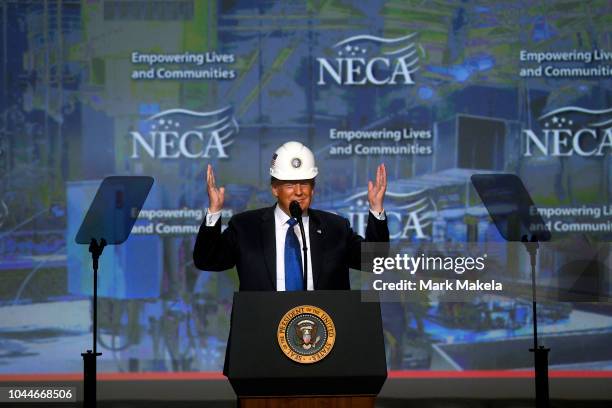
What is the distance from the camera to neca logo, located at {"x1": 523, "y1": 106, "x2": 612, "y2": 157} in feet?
20.2

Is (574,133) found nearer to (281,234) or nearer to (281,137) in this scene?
(281,137)

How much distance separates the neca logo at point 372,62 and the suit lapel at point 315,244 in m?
2.68

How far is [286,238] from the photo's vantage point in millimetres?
3512

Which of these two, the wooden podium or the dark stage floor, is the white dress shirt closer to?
the wooden podium

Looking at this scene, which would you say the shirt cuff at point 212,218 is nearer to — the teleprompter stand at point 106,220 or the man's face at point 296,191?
the man's face at point 296,191

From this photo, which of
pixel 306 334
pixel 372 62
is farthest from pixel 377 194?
pixel 372 62

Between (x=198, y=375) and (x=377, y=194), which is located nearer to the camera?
(x=377, y=194)

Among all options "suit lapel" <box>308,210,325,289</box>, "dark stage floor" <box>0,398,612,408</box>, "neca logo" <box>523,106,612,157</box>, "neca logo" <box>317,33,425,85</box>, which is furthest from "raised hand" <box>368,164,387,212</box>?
"neca logo" <box>523,106,612,157</box>

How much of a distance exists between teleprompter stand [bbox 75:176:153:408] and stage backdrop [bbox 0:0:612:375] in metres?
0.35

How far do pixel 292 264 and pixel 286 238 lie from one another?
0.34 ft

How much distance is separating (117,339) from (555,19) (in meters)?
3.63

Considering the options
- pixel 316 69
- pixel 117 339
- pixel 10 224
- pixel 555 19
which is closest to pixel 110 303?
pixel 117 339

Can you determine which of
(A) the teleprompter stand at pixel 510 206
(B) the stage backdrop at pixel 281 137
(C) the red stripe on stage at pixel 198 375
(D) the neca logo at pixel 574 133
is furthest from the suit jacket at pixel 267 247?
(D) the neca logo at pixel 574 133

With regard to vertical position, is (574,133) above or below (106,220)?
above
